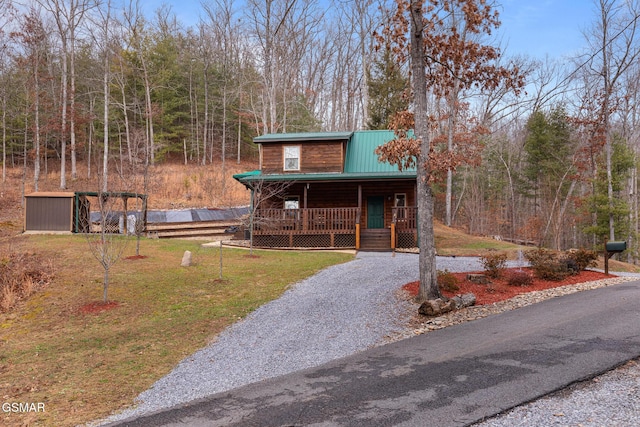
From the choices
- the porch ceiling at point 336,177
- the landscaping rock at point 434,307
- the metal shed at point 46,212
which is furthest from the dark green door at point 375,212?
the metal shed at point 46,212

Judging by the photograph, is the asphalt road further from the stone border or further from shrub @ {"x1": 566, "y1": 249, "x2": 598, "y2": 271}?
shrub @ {"x1": 566, "y1": 249, "x2": 598, "y2": 271}

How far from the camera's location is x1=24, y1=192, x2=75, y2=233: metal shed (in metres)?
17.9

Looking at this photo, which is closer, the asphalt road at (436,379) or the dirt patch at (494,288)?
the asphalt road at (436,379)

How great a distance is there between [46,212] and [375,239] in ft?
49.4

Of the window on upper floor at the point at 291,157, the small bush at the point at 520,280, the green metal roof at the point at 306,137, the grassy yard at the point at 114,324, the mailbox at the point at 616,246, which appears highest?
the green metal roof at the point at 306,137

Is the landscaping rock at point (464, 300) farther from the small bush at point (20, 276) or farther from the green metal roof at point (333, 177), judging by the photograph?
the small bush at point (20, 276)

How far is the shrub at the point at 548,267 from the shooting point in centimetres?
1076

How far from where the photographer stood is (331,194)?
1961 cm

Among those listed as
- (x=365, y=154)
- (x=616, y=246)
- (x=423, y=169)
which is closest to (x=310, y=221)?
(x=365, y=154)

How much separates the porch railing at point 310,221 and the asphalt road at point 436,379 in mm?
11026

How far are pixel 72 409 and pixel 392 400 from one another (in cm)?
363

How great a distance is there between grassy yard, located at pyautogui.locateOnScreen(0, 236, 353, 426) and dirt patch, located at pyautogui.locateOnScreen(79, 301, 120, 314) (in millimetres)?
59

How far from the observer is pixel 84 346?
21.2ft

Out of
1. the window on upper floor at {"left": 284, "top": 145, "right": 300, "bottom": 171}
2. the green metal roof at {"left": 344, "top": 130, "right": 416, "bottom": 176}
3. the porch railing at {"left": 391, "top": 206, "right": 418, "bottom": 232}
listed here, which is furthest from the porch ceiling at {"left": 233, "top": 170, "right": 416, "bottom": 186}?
the porch railing at {"left": 391, "top": 206, "right": 418, "bottom": 232}
